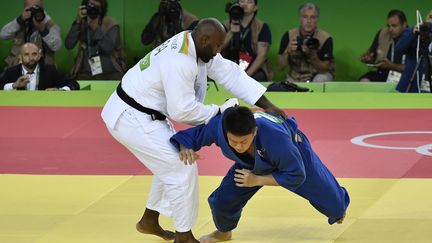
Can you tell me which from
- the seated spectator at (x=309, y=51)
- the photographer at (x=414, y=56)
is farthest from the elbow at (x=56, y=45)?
the photographer at (x=414, y=56)

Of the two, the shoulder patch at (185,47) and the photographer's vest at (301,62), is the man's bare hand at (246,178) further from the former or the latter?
the photographer's vest at (301,62)

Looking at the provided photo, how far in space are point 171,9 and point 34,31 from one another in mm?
1862

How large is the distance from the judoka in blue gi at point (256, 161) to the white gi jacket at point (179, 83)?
0.17 meters

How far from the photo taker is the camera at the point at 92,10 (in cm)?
1362

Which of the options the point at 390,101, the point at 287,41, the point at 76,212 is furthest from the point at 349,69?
the point at 76,212

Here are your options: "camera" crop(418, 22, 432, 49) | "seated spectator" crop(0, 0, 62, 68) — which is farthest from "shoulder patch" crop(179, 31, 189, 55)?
"seated spectator" crop(0, 0, 62, 68)

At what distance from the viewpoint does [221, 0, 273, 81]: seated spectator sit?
42.3 feet

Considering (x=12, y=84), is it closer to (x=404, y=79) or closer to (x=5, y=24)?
(x=5, y=24)

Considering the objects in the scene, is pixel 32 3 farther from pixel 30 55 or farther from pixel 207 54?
pixel 207 54

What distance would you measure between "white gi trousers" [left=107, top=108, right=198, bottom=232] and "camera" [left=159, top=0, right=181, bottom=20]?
6.86m

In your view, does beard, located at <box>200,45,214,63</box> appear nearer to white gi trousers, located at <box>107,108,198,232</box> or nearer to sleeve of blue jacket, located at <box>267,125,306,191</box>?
white gi trousers, located at <box>107,108,198,232</box>

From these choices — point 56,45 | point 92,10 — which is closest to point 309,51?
point 92,10

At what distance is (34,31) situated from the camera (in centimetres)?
1367

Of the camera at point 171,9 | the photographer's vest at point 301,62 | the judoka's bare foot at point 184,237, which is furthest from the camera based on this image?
the camera at point 171,9
